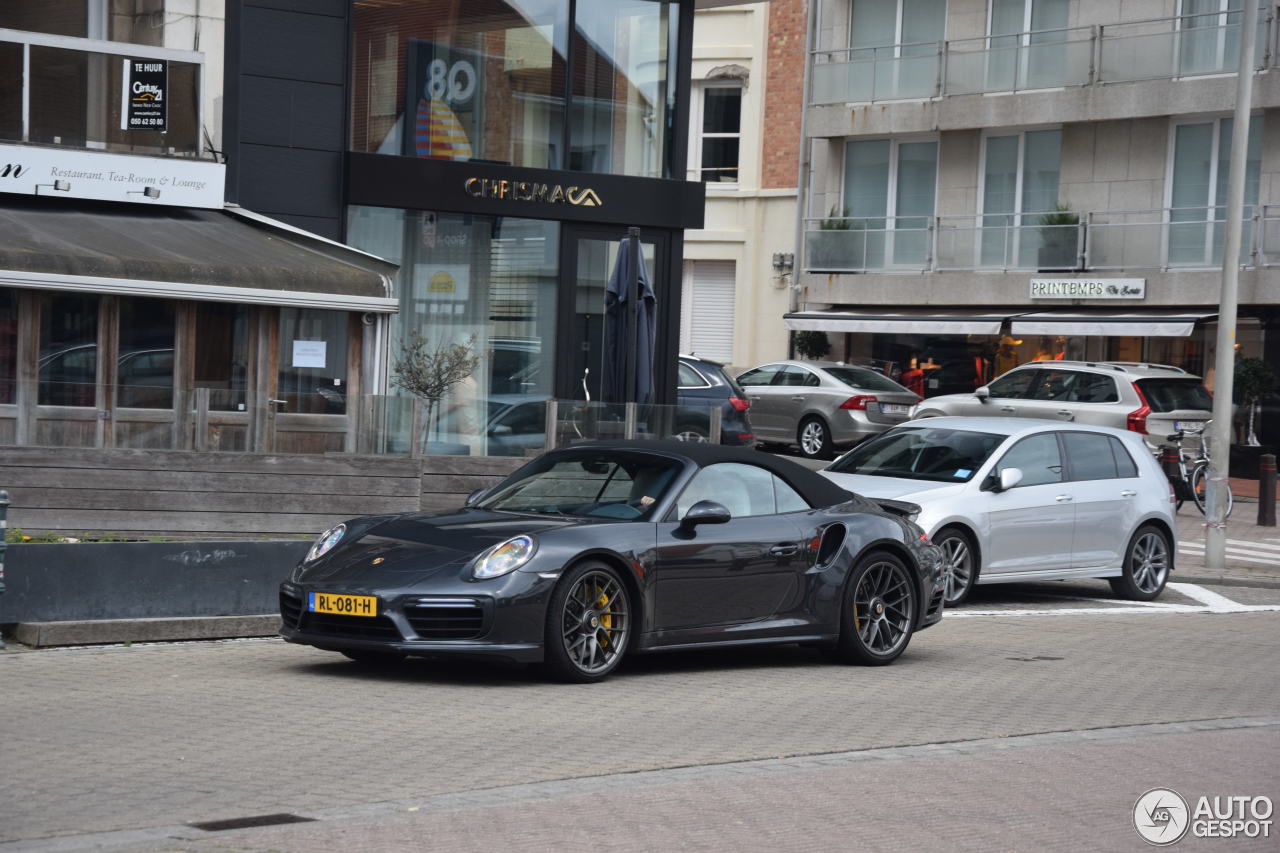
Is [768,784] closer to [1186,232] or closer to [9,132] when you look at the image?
[9,132]

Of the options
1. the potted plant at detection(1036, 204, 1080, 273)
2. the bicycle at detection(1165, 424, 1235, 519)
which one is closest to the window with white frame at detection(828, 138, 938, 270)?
the potted plant at detection(1036, 204, 1080, 273)

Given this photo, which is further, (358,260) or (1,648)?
(358,260)

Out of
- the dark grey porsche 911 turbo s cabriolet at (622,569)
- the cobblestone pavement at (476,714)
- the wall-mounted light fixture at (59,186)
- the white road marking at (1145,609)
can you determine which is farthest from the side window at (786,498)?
the wall-mounted light fixture at (59,186)

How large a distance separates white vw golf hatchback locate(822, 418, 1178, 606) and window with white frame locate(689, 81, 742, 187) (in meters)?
25.6

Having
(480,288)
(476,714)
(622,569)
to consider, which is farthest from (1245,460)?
(476,714)

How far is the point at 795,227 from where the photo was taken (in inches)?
1559

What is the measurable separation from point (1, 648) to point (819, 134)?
29.9m

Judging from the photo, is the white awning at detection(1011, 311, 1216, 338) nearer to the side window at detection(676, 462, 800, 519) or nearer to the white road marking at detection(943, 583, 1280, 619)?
the white road marking at detection(943, 583, 1280, 619)

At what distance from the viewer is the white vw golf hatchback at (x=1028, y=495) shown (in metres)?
14.5

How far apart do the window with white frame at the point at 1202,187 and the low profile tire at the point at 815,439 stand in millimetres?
8463

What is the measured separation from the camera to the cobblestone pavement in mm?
6824

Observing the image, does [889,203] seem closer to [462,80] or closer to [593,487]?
[462,80]

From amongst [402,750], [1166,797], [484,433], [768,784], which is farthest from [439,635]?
[484,433]

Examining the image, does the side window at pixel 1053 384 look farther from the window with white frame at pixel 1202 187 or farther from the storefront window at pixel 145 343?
the storefront window at pixel 145 343
